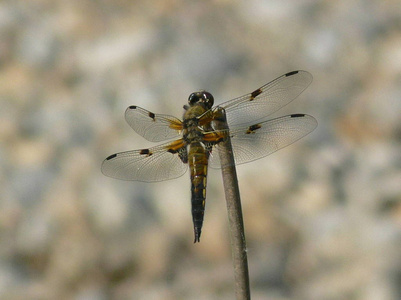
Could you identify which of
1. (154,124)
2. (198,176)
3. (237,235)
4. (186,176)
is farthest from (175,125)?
(186,176)

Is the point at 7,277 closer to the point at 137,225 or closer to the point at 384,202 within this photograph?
the point at 137,225

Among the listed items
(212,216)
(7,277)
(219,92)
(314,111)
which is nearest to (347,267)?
(212,216)

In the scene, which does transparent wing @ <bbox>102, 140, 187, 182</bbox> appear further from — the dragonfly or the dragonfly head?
the dragonfly head

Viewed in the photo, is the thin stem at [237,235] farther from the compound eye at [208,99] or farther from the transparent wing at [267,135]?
the transparent wing at [267,135]

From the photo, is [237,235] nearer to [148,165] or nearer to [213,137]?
[213,137]

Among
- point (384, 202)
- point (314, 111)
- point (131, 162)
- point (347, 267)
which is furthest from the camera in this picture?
point (314, 111)

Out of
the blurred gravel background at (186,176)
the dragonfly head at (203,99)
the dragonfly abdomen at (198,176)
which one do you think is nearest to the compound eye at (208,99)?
the dragonfly head at (203,99)

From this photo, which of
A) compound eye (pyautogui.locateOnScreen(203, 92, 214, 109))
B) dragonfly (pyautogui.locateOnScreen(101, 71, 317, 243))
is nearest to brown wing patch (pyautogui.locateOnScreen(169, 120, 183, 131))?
dragonfly (pyautogui.locateOnScreen(101, 71, 317, 243))
